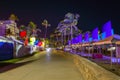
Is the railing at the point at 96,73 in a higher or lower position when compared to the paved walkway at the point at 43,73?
higher

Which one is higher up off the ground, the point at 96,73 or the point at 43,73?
the point at 96,73

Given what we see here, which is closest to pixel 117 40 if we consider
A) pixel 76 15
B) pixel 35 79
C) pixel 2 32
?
pixel 35 79

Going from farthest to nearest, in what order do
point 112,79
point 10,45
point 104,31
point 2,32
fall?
point 2,32, point 10,45, point 104,31, point 112,79

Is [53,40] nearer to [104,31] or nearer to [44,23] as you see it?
[44,23]

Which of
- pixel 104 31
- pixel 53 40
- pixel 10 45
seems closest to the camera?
pixel 104 31

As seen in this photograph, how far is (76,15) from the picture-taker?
11506 cm

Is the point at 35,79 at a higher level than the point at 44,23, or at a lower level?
lower

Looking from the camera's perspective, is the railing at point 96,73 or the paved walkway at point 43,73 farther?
the paved walkway at point 43,73

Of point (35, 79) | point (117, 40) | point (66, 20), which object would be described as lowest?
point (35, 79)

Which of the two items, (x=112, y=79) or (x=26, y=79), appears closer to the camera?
(x=112, y=79)

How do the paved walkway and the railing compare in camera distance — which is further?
the paved walkway

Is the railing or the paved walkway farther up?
the railing

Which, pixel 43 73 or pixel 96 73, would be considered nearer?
pixel 96 73

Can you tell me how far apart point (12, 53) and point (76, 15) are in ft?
274
